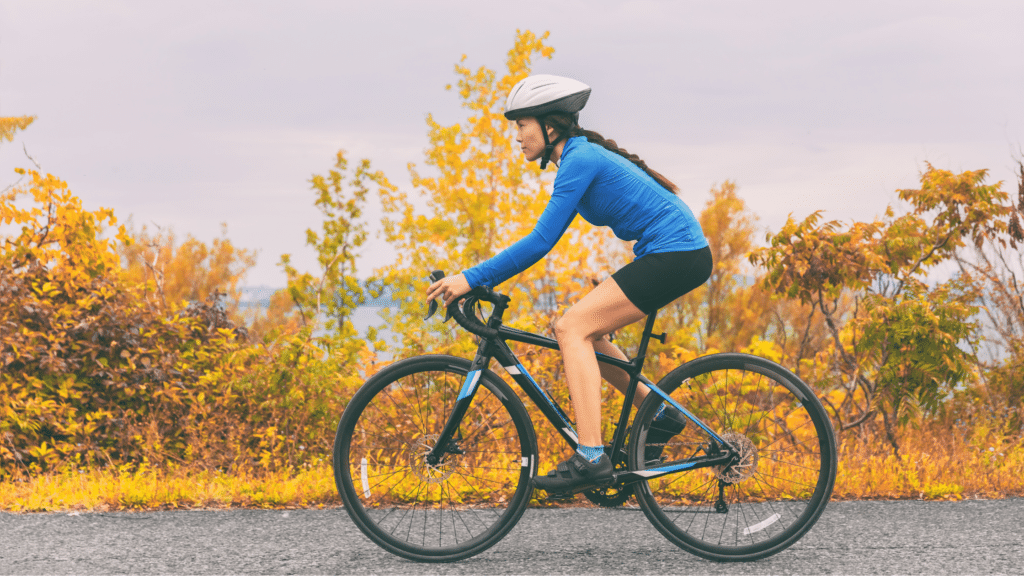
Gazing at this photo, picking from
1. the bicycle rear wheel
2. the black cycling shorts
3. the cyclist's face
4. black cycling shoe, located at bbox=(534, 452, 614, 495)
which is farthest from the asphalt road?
the cyclist's face

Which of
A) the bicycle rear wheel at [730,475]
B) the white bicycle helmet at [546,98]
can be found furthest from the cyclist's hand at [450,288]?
the bicycle rear wheel at [730,475]

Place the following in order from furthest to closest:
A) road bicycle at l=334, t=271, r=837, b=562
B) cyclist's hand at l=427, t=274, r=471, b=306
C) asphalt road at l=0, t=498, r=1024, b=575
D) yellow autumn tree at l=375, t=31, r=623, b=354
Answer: yellow autumn tree at l=375, t=31, r=623, b=354 < road bicycle at l=334, t=271, r=837, b=562 < asphalt road at l=0, t=498, r=1024, b=575 < cyclist's hand at l=427, t=274, r=471, b=306

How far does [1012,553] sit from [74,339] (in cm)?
586

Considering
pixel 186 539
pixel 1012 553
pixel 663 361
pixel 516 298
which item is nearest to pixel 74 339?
pixel 186 539

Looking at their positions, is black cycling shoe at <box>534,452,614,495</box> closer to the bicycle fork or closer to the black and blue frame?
the black and blue frame

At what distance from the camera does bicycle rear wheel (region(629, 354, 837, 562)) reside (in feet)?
12.4

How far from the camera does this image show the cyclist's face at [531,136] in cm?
373

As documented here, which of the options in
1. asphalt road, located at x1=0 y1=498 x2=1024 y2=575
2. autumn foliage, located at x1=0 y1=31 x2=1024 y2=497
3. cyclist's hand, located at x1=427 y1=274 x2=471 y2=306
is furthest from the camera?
autumn foliage, located at x1=0 y1=31 x2=1024 y2=497

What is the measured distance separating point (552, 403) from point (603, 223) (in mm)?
874

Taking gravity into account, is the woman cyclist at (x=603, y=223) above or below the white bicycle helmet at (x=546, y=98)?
below

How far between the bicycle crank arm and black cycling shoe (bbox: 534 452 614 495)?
11cm

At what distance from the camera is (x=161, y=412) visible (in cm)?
576

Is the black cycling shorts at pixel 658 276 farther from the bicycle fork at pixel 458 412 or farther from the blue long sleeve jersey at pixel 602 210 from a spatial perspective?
the bicycle fork at pixel 458 412

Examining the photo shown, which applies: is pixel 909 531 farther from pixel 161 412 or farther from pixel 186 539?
pixel 161 412
